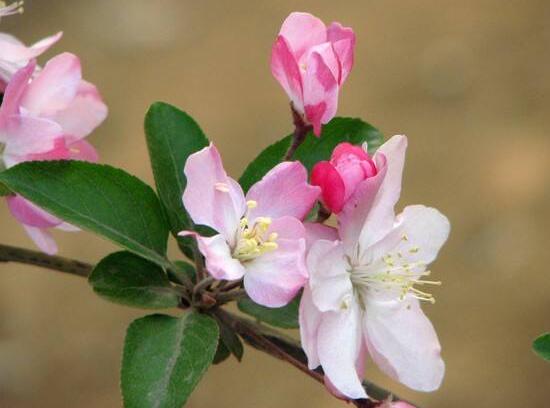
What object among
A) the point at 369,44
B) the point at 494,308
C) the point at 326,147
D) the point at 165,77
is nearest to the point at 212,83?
the point at 165,77

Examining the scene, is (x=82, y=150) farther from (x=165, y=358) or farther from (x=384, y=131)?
(x=384, y=131)

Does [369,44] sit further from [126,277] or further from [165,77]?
[126,277]

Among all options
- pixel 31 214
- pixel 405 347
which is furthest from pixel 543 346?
pixel 31 214

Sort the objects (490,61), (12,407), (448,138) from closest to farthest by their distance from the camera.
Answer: (12,407) < (448,138) < (490,61)

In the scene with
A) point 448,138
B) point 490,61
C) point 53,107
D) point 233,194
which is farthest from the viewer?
point 490,61

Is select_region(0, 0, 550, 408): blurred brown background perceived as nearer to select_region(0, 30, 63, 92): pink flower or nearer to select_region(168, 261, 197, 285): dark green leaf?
select_region(168, 261, 197, 285): dark green leaf

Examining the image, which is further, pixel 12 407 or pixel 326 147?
pixel 12 407

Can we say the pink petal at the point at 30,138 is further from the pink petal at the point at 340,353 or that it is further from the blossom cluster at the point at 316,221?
the pink petal at the point at 340,353
